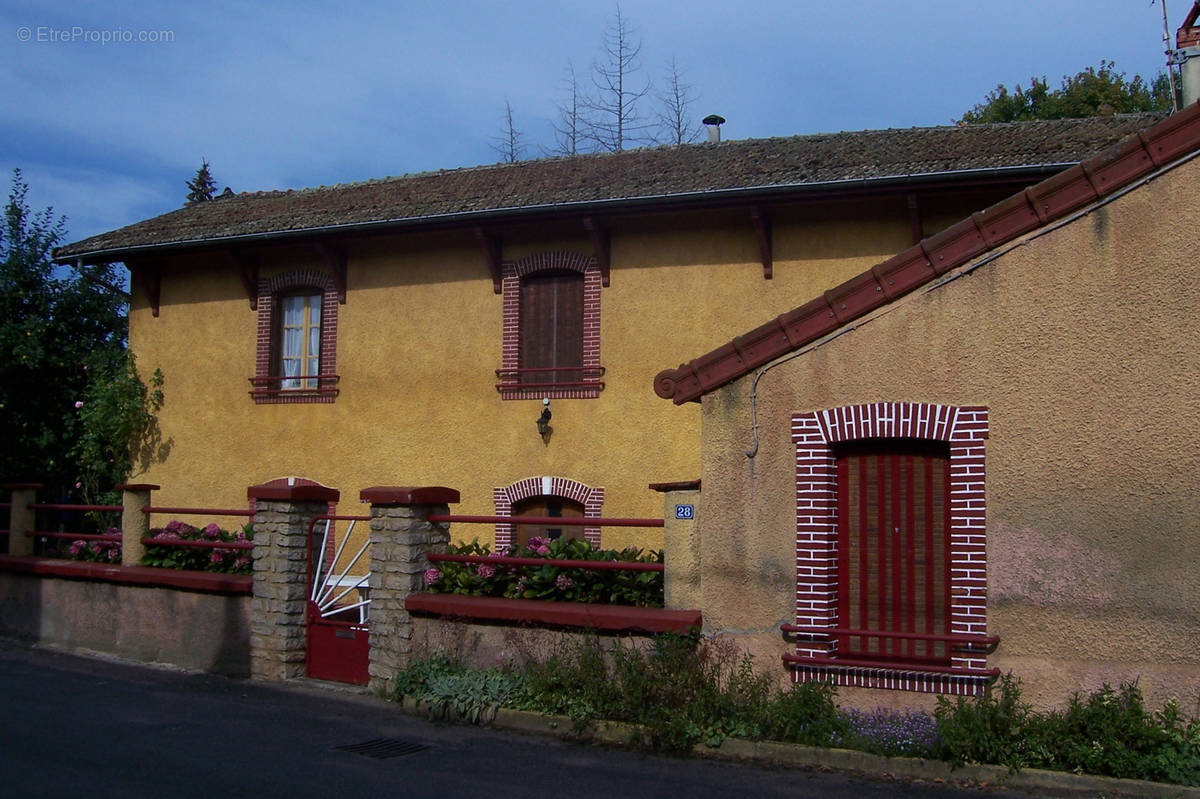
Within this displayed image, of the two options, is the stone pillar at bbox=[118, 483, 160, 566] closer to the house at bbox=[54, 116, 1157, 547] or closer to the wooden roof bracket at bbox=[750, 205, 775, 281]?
the house at bbox=[54, 116, 1157, 547]

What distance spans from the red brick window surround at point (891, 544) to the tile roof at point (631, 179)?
175 inches

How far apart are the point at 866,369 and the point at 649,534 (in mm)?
5434

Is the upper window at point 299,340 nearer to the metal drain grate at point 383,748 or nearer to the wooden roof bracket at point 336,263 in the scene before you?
the wooden roof bracket at point 336,263

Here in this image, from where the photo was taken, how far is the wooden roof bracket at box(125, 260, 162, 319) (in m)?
16.7

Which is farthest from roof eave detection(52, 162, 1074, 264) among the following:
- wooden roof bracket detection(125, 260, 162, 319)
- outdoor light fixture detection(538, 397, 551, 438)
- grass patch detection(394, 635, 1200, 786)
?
grass patch detection(394, 635, 1200, 786)

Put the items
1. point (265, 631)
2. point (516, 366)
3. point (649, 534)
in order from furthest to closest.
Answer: point (516, 366) < point (649, 534) < point (265, 631)

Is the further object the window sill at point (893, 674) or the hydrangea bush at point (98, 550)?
the hydrangea bush at point (98, 550)

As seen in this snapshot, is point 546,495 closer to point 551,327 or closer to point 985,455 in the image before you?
point 551,327

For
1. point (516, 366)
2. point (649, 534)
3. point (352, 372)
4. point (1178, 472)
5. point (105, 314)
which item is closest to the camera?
point (1178, 472)

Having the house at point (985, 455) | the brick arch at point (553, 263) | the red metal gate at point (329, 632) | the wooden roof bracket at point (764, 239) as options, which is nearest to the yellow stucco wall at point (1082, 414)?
the house at point (985, 455)

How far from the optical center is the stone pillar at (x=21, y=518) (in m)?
13.8

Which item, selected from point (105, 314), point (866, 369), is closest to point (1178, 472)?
point (866, 369)

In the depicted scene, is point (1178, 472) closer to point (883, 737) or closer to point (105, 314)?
point (883, 737)

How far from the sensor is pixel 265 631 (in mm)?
10750
